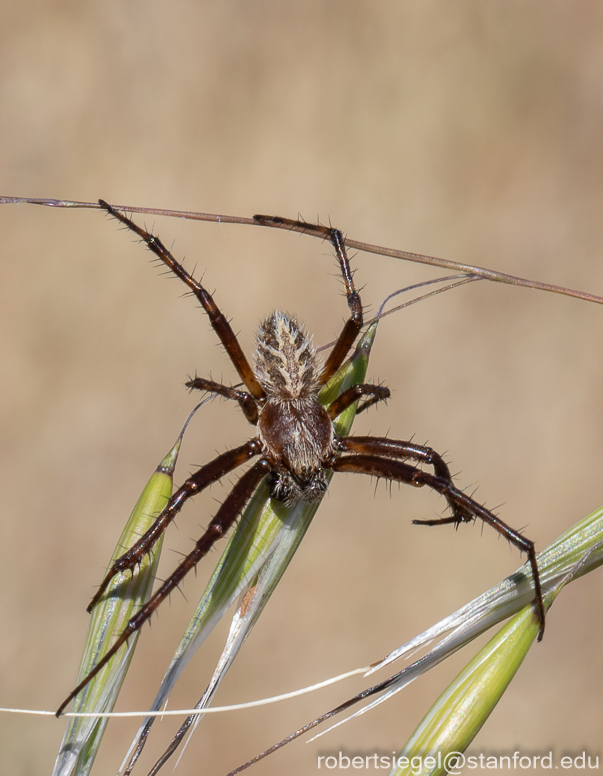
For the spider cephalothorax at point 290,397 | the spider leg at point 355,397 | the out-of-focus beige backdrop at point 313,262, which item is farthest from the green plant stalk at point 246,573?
the out-of-focus beige backdrop at point 313,262

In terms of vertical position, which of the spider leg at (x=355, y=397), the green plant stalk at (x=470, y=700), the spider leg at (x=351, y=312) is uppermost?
the spider leg at (x=351, y=312)

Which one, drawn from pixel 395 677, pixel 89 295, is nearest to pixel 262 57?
pixel 89 295

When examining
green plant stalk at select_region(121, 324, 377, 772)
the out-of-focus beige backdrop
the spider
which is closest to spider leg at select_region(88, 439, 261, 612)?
the spider

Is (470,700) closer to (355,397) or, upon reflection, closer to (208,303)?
(355,397)

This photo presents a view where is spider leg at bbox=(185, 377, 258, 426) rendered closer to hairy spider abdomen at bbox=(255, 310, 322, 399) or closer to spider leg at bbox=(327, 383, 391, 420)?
hairy spider abdomen at bbox=(255, 310, 322, 399)

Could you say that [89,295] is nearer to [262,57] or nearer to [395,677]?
[262,57]

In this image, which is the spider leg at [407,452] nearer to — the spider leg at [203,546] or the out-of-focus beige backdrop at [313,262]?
the spider leg at [203,546]
